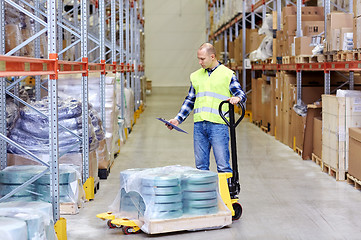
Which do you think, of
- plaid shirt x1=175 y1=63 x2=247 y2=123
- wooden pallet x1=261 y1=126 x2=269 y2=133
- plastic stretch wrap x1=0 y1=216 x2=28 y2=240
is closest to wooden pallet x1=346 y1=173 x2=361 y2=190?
plaid shirt x1=175 y1=63 x2=247 y2=123

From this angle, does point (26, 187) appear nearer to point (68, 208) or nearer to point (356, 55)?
point (68, 208)

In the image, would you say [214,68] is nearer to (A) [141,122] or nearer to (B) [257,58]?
(B) [257,58]

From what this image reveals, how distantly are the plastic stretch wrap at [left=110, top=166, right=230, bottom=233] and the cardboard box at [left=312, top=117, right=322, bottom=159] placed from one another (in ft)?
12.6

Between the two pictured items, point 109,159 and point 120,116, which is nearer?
point 109,159

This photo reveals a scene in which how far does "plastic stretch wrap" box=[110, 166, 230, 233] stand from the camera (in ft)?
16.9

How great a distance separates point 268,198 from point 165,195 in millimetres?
2086

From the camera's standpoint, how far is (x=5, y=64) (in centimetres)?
362

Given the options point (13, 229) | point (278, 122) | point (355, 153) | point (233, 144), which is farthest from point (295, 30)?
point (13, 229)

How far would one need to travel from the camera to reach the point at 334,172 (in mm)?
8086

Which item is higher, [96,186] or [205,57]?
[205,57]

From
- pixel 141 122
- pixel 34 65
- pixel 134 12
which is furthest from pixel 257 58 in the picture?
pixel 34 65

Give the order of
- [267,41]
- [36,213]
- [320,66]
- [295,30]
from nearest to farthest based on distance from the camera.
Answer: [36,213]
[320,66]
[295,30]
[267,41]

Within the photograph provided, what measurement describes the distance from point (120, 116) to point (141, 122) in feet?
15.6

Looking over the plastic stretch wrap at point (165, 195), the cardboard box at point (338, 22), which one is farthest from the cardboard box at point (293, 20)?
the plastic stretch wrap at point (165, 195)
